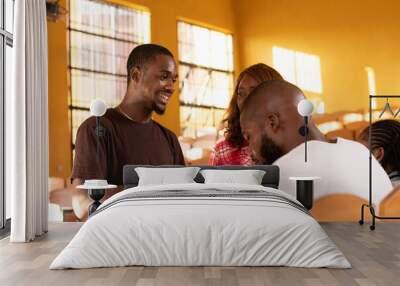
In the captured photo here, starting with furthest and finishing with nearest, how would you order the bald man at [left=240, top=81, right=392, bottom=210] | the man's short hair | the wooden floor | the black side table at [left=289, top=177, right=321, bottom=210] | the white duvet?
the man's short hair
the bald man at [left=240, top=81, right=392, bottom=210]
the black side table at [left=289, top=177, right=321, bottom=210]
the white duvet
the wooden floor

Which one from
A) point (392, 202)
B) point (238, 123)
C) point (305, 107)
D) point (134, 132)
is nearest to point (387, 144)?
point (392, 202)

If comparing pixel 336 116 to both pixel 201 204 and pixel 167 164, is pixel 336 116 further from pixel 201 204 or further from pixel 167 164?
pixel 201 204

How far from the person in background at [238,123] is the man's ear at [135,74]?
1282 millimetres

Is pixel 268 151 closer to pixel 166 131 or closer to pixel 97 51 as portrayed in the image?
pixel 166 131

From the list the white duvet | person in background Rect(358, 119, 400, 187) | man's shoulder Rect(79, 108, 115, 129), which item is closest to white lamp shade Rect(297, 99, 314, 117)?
person in background Rect(358, 119, 400, 187)

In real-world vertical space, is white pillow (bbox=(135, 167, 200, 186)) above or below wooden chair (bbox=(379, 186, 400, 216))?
above

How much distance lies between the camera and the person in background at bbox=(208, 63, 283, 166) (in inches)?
298

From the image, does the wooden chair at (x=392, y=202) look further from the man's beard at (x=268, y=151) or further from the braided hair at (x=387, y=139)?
the man's beard at (x=268, y=151)

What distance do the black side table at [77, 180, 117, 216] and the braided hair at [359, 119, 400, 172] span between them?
3.42 metres

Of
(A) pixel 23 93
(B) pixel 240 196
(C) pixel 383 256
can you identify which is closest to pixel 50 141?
(A) pixel 23 93

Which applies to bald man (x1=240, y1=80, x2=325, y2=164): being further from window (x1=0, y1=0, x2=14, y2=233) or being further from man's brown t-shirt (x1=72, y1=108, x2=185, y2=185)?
window (x1=0, y1=0, x2=14, y2=233)

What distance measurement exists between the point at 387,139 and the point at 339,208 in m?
1.14

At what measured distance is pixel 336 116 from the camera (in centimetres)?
758

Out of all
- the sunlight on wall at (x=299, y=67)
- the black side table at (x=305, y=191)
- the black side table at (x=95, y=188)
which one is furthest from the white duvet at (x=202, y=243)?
the sunlight on wall at (x=299, y=67)
